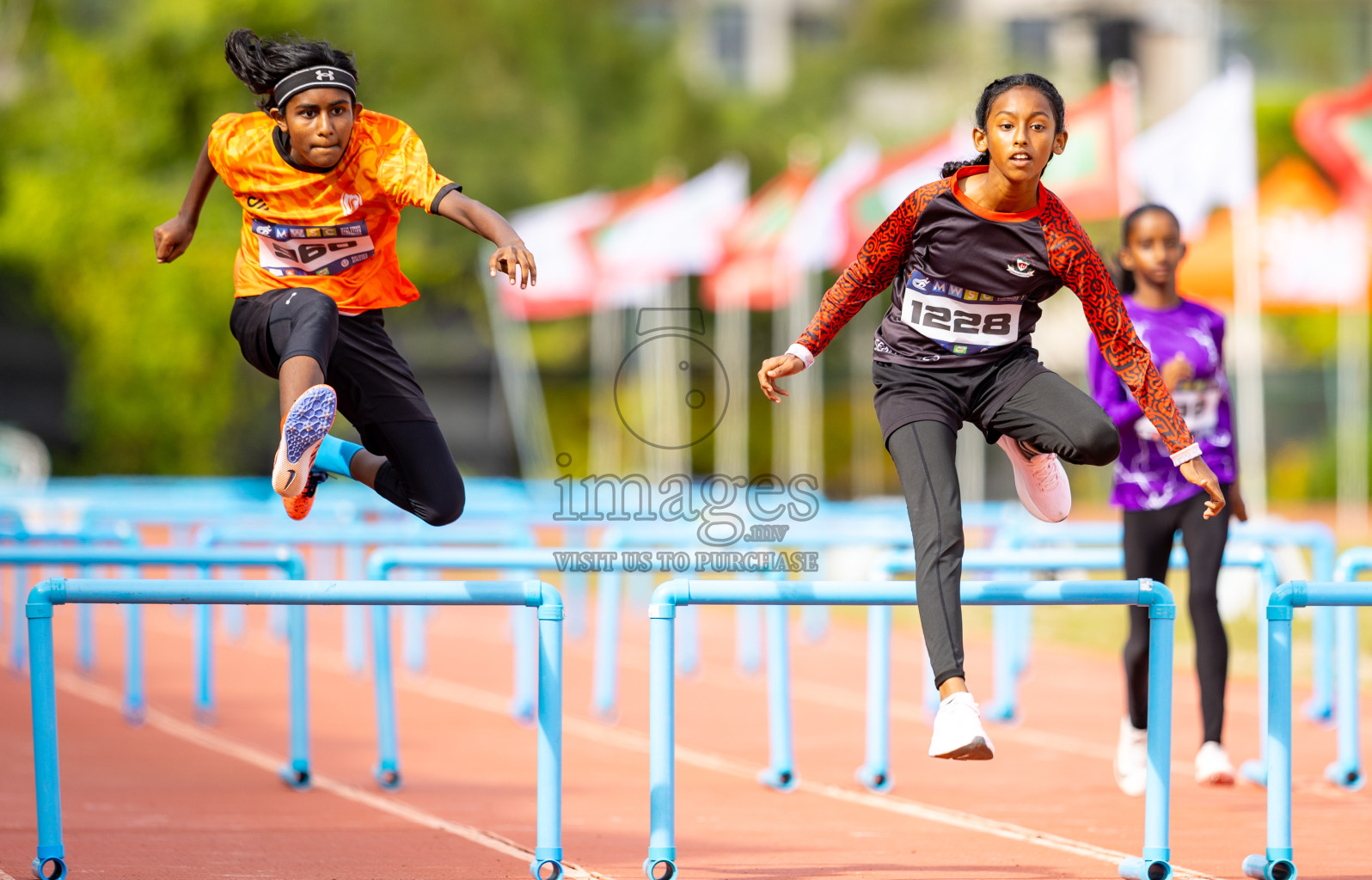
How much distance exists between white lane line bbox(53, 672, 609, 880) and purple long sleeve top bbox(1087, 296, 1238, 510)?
2.63 meters

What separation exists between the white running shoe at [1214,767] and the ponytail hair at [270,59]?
4002 millimetres

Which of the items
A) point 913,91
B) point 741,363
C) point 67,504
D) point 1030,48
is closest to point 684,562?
point 67,504

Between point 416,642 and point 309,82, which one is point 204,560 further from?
point 416,642

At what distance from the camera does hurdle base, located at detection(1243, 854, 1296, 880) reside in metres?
4.65

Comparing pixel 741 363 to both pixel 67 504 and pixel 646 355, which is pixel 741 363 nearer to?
pixel 646 355

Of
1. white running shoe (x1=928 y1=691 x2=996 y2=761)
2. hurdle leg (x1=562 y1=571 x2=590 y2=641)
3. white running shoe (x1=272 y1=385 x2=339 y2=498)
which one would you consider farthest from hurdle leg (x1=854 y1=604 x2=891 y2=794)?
hurdle leg (x1=562 y1=571 x2=590 y2=641)

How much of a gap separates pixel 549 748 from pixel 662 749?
31 centimetres

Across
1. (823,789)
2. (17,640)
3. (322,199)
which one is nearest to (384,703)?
(823,789)

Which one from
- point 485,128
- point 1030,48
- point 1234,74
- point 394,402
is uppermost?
point 1030,48

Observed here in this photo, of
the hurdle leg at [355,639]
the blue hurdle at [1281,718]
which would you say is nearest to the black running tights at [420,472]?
the blue hurdle at [1281,718]

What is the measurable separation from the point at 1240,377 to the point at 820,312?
2395 centimetres

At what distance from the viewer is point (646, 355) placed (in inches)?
1032

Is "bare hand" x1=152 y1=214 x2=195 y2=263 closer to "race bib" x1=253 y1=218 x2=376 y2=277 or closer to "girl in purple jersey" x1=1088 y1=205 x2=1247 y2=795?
"race bib" x1=253 y1=218 x2=376 y2=277

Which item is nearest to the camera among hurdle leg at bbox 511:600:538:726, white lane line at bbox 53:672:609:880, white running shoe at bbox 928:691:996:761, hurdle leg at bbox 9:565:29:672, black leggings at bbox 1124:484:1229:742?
white running shoe at bbox 928:691:996:761
